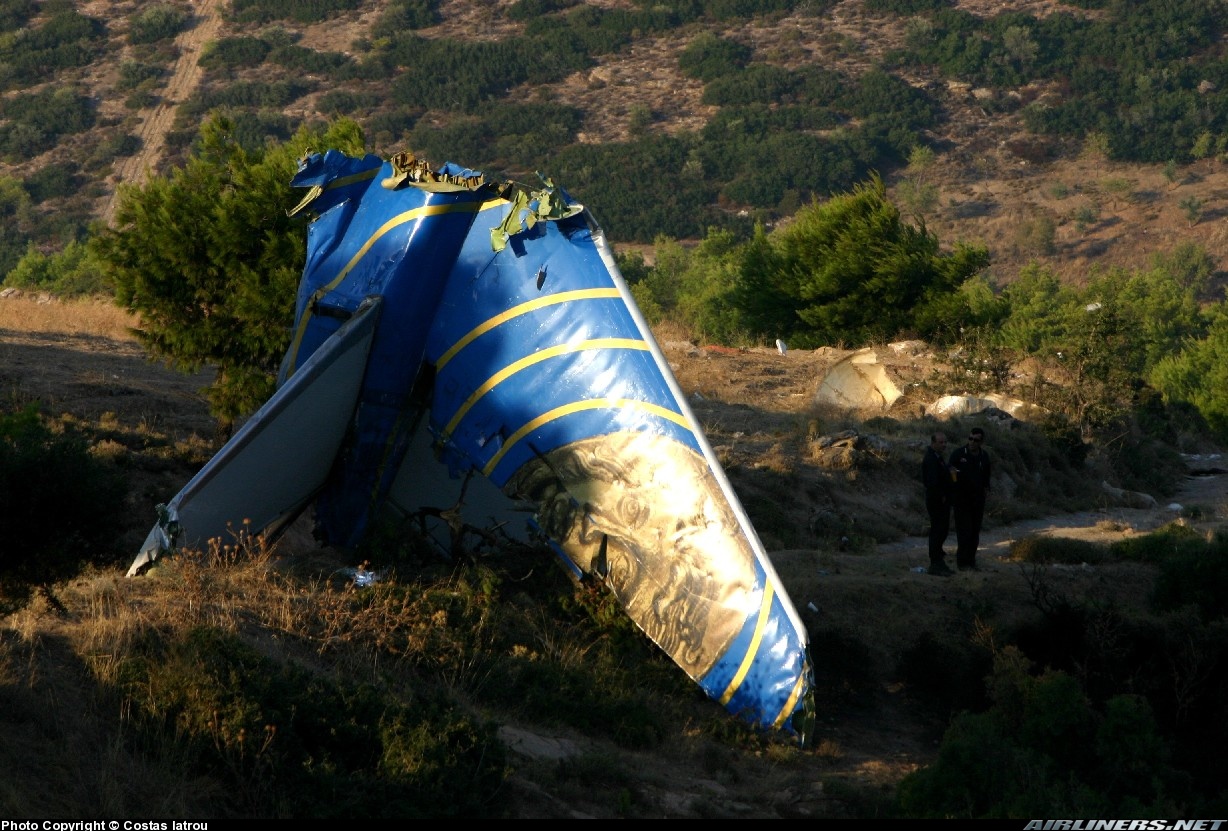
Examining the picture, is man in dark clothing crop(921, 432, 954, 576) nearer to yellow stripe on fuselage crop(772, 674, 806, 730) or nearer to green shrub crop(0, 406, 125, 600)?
yellow stripe on fuselage crop(772, 674, 806, 730)

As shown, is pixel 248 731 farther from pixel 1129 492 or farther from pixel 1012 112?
pixel 1012 112

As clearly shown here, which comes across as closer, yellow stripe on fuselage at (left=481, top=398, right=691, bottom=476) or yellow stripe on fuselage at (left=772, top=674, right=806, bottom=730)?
yellow stripe on fuselage at (left=772, top=674, right=806, bottom=730)

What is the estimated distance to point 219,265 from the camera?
14.8 meters

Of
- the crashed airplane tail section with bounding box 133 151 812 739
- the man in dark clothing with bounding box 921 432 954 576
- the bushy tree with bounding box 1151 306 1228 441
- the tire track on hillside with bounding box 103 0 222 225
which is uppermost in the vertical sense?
the crashed airplane tail section with bounding box 133 151 812 739

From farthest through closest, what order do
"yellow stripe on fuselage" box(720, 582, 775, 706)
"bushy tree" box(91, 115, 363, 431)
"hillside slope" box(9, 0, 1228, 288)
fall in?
"hillside slope" box(9, 0, 1228, 288)
"bushy tree" box(91, 115, 363, 431)
"yellow stripe on fuselage" box(720, 582, 775, 706)

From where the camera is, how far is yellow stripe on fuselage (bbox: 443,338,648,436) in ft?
31.6

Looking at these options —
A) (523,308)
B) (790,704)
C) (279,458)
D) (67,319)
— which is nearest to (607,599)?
(790,704)

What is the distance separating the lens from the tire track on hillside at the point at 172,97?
78.7 meters

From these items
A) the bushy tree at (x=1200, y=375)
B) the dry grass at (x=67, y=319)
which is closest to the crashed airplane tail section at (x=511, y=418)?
the dry grass at (x=67, y=319)

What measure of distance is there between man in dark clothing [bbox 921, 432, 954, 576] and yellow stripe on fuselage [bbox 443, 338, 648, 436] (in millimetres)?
4961

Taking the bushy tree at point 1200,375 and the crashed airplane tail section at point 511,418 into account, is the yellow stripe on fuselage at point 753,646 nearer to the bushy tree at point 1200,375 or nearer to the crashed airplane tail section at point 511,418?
the crashed airplane tail section at point 511,418

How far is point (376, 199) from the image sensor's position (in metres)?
11.2

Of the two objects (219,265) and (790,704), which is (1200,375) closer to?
(219,265)

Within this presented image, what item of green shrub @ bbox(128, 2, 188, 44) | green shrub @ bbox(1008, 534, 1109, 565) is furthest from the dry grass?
green shrub @ bbox(128, 2, 188, 44)
